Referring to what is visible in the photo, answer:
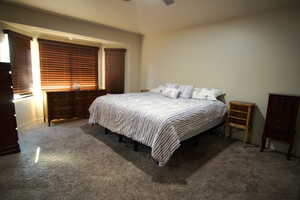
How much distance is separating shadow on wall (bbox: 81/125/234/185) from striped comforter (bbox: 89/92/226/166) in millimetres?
197

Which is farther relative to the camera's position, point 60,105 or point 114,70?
point 114,70

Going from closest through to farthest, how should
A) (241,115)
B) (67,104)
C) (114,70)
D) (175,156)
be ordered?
1. (175,156)
2. (241,115)
3. (67,104)
4. (114,70)

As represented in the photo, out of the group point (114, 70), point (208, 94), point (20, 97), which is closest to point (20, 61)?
point (20, 97)

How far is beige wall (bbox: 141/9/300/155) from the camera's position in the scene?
2.74 m

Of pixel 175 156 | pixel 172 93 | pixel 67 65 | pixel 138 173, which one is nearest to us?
pixel 138 173

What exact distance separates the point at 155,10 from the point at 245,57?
6.95ft

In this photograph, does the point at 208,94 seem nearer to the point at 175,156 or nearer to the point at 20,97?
the point at 175,156

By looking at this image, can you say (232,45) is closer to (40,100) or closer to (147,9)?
(147,9)

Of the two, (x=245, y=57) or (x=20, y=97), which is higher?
(x=245, y=57)

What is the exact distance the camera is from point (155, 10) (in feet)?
11.4

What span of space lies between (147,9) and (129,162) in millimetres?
3075

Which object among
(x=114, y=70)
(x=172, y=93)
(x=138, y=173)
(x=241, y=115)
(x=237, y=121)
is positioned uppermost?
(x=114, y=70)

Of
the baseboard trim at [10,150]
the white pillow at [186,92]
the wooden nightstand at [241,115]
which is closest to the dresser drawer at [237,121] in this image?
the wooden nightstand at [241,115]

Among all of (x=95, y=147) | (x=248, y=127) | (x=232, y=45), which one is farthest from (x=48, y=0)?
(x=248, y=127)
